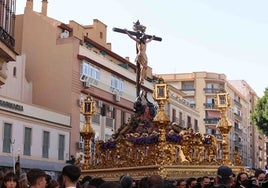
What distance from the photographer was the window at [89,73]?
3475 cm

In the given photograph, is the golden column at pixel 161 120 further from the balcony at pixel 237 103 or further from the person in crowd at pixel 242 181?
the balcony at pixel 237 103

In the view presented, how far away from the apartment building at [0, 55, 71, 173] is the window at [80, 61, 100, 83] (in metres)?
3.01

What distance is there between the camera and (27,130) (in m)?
29.8

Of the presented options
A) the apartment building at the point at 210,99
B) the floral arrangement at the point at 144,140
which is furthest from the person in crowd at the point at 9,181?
the apartment building at the point at 210,99

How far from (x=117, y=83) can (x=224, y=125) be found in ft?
82.1

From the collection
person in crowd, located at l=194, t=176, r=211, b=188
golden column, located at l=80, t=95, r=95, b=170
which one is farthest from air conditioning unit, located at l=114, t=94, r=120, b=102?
person in crowd, located at l=194, t=176, r=211, b=188

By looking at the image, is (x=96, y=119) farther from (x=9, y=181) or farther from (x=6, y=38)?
(x=9, y=181)

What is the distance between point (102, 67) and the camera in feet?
120

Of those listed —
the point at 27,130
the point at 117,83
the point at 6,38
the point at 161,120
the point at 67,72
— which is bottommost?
the point at 161,120

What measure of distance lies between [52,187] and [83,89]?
91.4 feet

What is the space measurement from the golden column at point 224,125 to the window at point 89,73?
20.7 meters

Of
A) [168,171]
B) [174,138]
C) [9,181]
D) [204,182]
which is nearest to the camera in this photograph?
[9,181]

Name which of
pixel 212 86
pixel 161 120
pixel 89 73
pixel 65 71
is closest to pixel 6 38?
pixel 161 120

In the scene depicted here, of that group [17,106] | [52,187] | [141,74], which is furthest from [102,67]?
[52,187]
